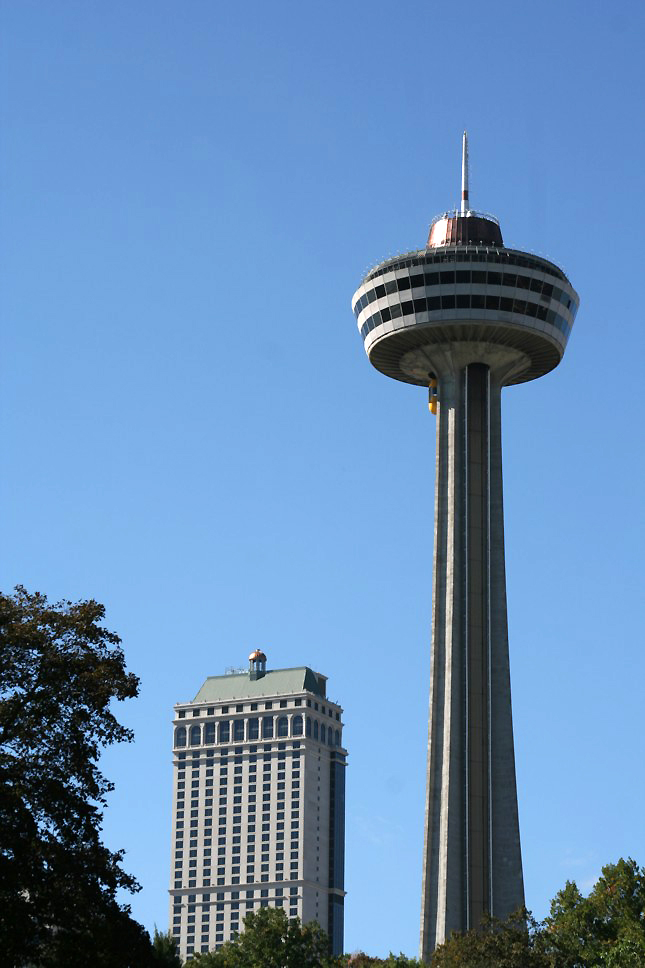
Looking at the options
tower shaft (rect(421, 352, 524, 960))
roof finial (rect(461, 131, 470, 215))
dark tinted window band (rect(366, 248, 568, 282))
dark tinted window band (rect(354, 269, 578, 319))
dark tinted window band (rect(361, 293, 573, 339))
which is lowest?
tower shaft (rect(421, 352, 524, 960))

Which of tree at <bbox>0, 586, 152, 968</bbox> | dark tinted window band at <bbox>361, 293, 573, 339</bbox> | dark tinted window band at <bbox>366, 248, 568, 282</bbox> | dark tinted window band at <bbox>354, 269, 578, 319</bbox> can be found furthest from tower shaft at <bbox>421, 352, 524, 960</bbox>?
tree at <bbox>0, 586, 152, 968</bbox>

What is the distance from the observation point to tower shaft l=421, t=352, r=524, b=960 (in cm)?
14662

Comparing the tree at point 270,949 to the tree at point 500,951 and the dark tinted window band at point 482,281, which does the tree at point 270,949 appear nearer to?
the tree at point 500,951

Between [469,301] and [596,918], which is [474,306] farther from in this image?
[596,918]

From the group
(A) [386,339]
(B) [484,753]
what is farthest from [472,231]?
(B) [484,753]

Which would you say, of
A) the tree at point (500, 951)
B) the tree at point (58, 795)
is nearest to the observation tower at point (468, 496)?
the tree at point (500, 951)

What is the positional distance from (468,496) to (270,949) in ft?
150

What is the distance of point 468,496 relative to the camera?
158 m

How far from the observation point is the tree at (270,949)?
13700cm

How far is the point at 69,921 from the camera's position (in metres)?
57.7

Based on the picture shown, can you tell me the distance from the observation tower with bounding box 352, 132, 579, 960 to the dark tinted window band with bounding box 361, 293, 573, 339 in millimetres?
94

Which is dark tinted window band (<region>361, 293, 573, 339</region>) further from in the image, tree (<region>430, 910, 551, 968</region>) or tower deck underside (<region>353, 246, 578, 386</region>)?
tree (<region>430, 910, 551, 968</region>)

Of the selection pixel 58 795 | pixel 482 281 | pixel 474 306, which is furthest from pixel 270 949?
pixel 58 795

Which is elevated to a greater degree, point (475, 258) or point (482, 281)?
point (475, 258)
